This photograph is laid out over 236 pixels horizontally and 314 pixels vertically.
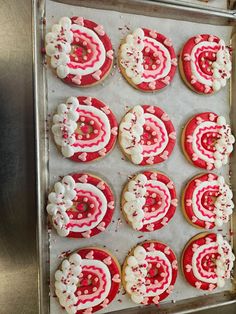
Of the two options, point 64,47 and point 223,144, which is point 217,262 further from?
point 64,47

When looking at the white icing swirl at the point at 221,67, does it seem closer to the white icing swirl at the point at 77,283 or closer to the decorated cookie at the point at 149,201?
the decorated cookie at the point at 149,201

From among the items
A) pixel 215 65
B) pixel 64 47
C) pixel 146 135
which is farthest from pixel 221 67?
pixel 64 47

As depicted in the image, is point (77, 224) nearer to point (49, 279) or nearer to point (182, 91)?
point (49, 279)

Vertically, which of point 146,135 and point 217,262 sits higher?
point 146,135

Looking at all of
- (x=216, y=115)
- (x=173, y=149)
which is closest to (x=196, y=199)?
(x=173, y=149)

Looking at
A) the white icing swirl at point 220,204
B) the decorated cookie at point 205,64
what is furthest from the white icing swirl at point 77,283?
the decorated cookie at point 205,64

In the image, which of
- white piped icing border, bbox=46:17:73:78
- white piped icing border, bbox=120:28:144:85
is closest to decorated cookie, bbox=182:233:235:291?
white piped icing border, bbox=120:28:144:85
